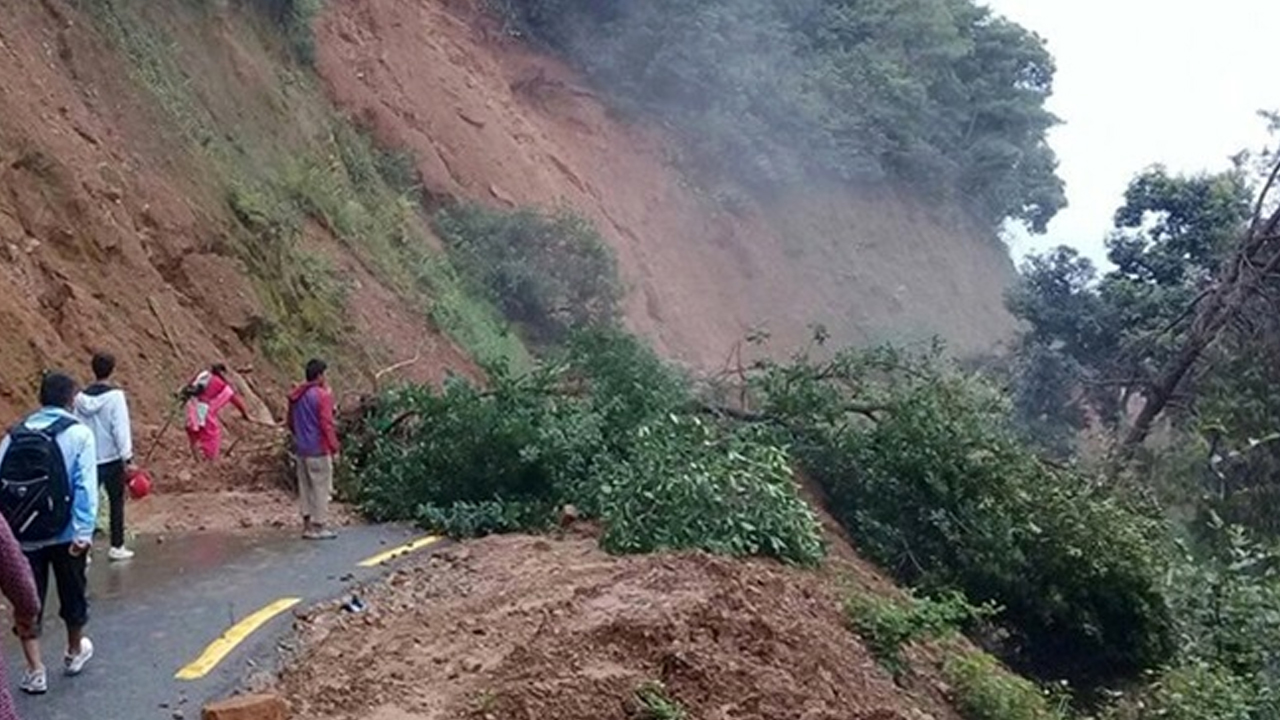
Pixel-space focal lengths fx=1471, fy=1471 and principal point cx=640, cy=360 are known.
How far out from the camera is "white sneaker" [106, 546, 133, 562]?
34.5 ft

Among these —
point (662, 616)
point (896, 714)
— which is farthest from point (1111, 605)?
point (662, 616)

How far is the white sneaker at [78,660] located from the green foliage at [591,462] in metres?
4.46

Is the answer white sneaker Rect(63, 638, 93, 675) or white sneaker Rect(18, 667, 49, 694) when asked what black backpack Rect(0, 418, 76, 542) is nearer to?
white sneaker Rect(18, 667, 49, 694)

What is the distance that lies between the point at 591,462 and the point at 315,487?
2.53 m

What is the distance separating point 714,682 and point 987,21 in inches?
1671

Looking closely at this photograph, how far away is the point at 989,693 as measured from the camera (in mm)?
9609

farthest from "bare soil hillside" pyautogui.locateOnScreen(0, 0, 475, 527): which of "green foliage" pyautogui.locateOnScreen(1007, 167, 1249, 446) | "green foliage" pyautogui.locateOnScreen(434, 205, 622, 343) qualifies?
"green foliage" pyautogui.locateOnScreen(1007, 167, 1249, 446)

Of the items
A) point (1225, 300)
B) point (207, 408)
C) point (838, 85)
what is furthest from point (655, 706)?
point (838, 85)

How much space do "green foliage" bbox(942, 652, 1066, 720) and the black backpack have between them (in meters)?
5.70

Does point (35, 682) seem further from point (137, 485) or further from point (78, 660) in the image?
point (137, 485)

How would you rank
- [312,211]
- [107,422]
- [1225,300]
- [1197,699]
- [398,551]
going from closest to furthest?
[107,422] → [1197,699] → [398,551] → [1225,300] → [312,211]

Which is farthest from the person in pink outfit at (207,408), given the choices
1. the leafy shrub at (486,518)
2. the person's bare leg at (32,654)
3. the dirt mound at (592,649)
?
the person's bare leg at (32,654)

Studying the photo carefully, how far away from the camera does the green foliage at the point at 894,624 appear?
9656 mm

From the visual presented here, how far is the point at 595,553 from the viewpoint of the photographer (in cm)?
1113
